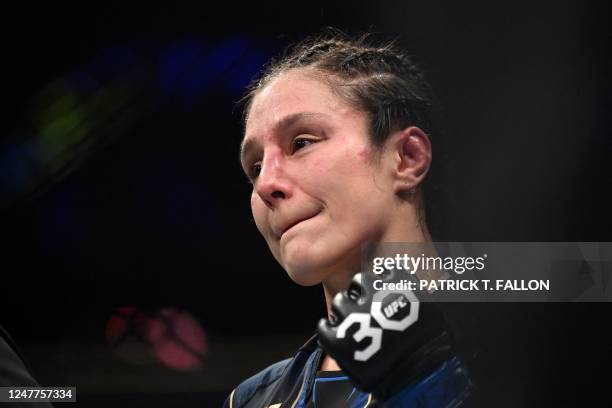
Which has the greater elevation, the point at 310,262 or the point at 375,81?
the point at 375,81

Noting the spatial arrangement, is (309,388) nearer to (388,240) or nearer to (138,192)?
(388,240)

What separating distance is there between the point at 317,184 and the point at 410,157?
0.18 m

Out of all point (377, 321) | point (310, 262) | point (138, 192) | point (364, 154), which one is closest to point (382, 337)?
point (377, 321)

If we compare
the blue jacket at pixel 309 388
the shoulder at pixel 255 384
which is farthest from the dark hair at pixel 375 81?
the shoulder at pixel 255 384

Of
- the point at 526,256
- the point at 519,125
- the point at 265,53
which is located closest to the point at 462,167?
the point at 519,125

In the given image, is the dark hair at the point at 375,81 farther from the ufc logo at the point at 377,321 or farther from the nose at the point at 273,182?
the ufc logo at the point at 377,321

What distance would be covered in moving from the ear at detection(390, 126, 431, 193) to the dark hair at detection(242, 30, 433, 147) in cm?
2

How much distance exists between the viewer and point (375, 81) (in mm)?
1185

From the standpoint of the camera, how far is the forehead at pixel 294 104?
1.12 metres

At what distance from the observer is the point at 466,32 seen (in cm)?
133

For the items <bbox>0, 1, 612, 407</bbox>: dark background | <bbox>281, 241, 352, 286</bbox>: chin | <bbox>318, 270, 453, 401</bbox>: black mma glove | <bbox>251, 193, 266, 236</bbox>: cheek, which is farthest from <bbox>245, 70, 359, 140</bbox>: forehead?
<bbox>0, 1, 612, 407</bbox>: dark background

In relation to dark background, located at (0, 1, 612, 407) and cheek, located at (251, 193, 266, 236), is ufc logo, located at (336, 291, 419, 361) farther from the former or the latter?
dark background, located at (0, 1, 612, 407)

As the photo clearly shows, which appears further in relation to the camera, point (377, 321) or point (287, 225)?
point (287, 225)

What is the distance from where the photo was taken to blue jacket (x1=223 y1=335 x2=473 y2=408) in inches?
37.1
